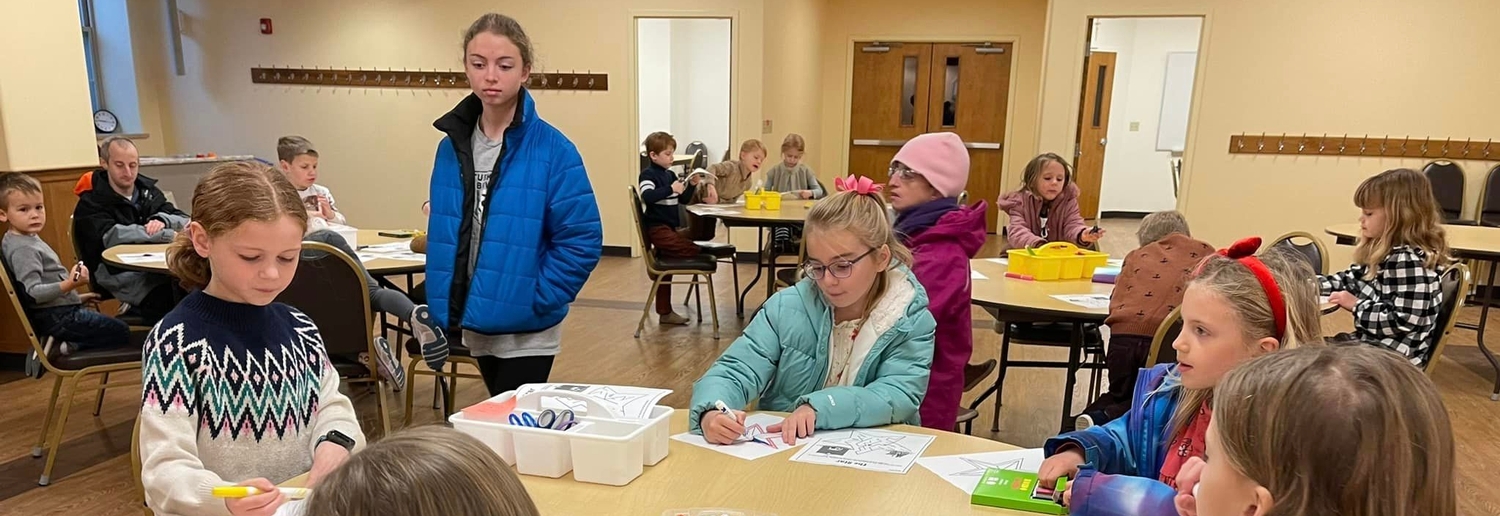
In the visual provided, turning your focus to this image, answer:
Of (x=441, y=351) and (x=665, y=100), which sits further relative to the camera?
(x=665, y=100)

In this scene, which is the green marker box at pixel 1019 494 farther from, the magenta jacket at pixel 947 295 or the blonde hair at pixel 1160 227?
the blonde hair at pixel 1160 227

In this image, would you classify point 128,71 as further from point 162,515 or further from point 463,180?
point 162,515

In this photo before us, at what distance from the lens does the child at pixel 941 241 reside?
2.09 metres

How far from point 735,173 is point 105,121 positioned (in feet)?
20.7

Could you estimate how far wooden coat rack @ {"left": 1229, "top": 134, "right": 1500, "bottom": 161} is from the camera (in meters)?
6.10

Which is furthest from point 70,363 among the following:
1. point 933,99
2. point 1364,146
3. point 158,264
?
point 1364,146

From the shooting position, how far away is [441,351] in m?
2.39

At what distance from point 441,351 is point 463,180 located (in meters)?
0.57

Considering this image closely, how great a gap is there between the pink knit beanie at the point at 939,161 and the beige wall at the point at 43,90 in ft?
13.8

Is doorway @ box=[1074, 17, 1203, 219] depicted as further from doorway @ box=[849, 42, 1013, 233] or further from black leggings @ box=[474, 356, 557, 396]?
black leggings @ box=[474, 356, 557, 396]

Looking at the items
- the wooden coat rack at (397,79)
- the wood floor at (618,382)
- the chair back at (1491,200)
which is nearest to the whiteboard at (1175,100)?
the chair back at (1491,200)

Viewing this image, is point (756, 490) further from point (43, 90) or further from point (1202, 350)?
point (43, 90)

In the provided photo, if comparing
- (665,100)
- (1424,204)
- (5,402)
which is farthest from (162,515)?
(665,100)

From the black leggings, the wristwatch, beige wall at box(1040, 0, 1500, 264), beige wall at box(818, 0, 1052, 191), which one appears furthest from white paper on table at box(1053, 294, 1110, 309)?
beige wall at box(818, 0, 1052, 191)
